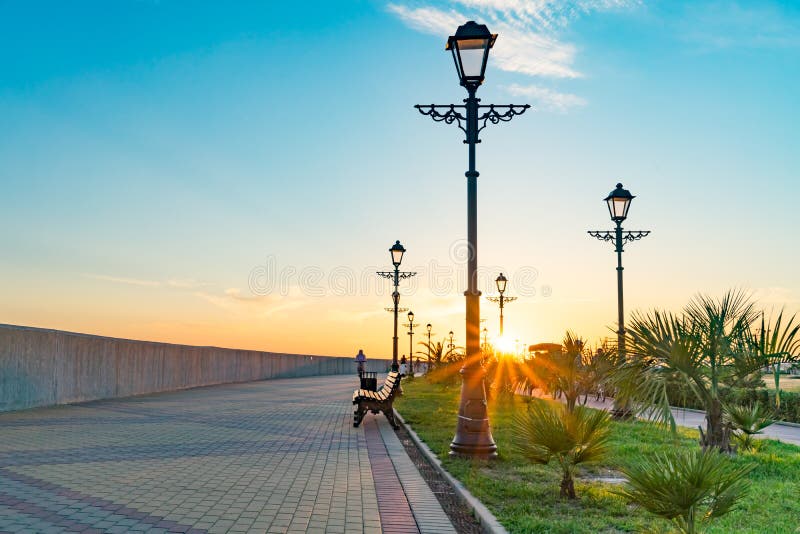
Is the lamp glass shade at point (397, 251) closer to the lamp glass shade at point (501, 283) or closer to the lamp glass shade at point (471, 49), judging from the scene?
the lamp glass shade at point (501, 283)

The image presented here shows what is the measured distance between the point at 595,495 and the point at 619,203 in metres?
11.2

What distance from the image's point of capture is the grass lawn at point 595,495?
6.00 meters

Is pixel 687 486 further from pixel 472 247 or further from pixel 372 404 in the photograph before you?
pixel 372 404

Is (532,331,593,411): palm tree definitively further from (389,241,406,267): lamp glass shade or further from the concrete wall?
the concrete wall

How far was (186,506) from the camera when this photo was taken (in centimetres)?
639

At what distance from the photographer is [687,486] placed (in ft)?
16.2

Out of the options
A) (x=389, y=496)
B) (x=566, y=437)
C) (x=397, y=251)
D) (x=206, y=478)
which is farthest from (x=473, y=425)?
(x=397, y=251)

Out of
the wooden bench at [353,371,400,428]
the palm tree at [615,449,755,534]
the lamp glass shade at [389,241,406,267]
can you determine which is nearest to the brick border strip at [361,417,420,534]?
the palm tree at [615,449,755,534]

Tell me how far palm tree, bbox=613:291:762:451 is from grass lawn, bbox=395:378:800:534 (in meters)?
0.63

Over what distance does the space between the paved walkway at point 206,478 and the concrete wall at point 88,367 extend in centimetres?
214

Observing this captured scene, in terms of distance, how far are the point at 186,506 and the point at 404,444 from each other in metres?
5.83

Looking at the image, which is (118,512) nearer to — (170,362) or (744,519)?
(744,519)

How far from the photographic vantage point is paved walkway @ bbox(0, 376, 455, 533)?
5.90 meters

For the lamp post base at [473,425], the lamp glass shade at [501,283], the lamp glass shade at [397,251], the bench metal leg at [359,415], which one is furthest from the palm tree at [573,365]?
the lamp glass shade at [501,283]
